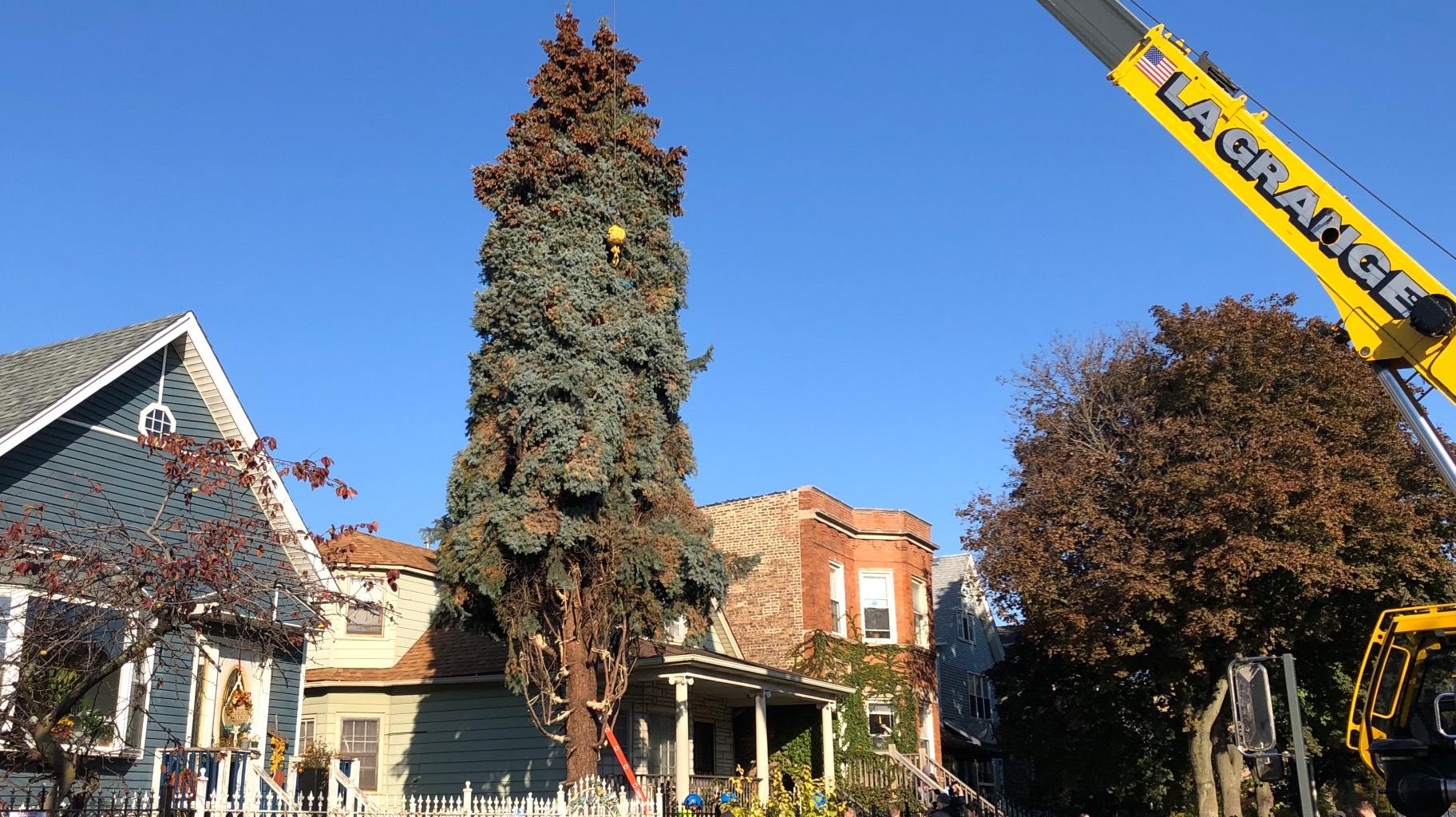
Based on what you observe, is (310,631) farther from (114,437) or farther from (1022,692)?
(1022,692)

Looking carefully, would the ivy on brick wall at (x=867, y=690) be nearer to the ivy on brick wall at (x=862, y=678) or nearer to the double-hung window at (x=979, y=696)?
the ivy on brick wall at (x=862, y=678)

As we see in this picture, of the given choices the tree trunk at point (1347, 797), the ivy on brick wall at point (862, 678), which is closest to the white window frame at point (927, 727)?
the ivy on brick wall at point (862, 678)

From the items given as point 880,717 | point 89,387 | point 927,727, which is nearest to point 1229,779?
point 927,727

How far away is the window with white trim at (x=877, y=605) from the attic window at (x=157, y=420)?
19527mm

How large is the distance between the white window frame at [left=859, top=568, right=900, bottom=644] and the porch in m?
4.18

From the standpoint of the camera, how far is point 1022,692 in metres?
36.0

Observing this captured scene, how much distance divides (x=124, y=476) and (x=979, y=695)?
34.2m

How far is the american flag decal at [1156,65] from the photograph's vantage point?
14.1m

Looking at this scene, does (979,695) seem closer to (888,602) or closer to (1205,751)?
(888,602)

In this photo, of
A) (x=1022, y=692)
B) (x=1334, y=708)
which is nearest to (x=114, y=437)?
(x=1022, y=692)

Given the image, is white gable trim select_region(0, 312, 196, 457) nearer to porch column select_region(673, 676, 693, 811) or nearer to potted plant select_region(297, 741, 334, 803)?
potted plant select_region(297, 741, 334, 803)

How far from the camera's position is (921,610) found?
34625 millimetres

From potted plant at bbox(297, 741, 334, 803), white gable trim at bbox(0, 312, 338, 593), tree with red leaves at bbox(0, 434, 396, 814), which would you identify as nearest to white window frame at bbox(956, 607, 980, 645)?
potted plant at bbox(297, 741, 334, 803)

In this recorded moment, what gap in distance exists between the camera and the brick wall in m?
30.6
